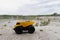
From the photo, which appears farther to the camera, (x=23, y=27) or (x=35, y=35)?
(x=23, y=27)

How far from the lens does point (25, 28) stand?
28.6ft

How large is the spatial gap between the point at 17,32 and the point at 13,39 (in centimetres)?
154

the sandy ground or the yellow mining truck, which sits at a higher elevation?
the yellow mining truck

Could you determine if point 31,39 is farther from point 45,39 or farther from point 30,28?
point 30,28

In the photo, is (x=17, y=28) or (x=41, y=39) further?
(x=17, y=28)

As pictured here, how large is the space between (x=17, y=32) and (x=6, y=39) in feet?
5.11

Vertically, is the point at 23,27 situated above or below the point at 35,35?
above

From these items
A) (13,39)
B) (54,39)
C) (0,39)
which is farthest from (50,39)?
(0,39)

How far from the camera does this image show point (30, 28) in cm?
861

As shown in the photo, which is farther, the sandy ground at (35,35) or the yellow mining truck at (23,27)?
the yellow mining truck at (23,27)

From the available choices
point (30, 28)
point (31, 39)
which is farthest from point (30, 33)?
point (31, 39)

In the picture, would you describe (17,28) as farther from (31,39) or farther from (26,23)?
(31,39)

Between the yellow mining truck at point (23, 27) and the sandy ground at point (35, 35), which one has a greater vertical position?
the yellow mining truck at point (23, 27)

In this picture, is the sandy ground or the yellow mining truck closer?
the sandy ground
